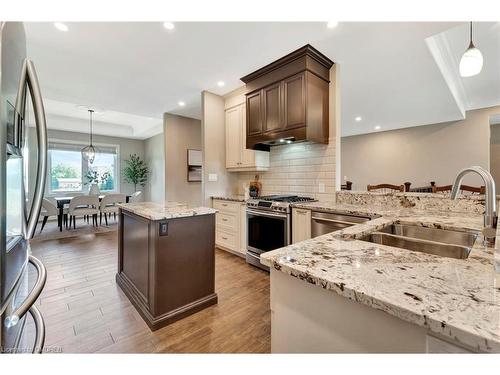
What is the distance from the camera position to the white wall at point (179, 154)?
15.3 feet

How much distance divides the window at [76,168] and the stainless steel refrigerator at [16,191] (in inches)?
273

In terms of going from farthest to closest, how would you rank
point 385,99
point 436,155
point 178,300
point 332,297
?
1. point 436,155
2. point 385,99
3. point 178,300
4. point 332,297

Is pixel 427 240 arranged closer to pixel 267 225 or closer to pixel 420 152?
→ pixel 267 225

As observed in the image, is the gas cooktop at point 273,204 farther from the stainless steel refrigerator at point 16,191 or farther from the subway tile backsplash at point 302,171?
the stainless steel refrigerator at point 16,191

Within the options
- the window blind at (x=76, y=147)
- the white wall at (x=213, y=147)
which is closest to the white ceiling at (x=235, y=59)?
the white wall at (x=213, y=147)

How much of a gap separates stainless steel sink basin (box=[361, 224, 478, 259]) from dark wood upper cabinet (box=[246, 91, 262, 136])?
2.10 meters

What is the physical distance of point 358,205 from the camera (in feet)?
8.04

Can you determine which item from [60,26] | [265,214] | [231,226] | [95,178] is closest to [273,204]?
[265,214]

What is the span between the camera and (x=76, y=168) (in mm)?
6555

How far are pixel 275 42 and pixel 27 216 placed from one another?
8.11 ft
